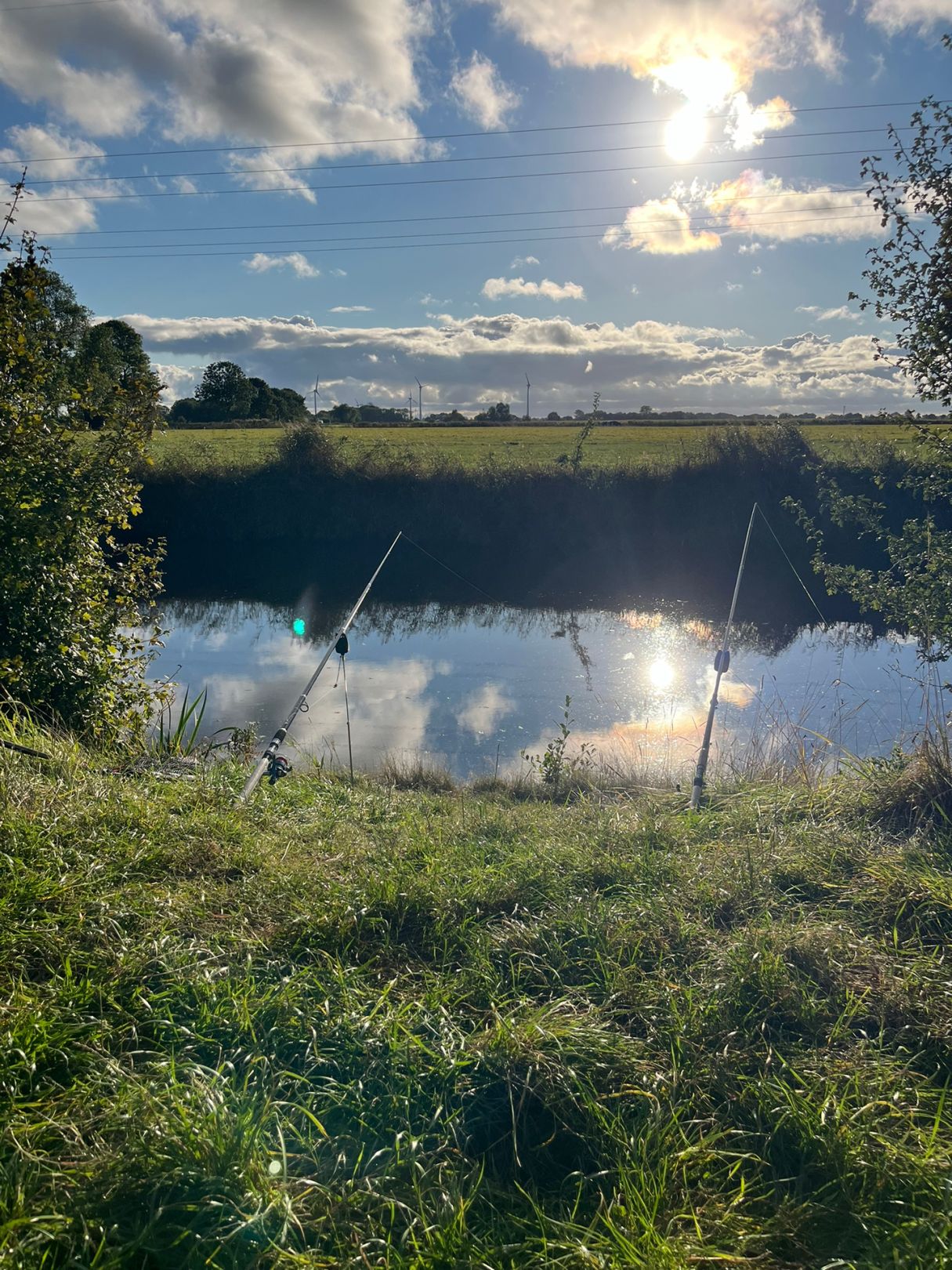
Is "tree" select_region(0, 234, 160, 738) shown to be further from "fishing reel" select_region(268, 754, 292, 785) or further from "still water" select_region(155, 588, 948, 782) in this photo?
"still water" select_region(155, 588, 948, 782)

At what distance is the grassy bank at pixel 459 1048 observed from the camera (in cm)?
196

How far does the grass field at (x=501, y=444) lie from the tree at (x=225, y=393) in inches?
1363

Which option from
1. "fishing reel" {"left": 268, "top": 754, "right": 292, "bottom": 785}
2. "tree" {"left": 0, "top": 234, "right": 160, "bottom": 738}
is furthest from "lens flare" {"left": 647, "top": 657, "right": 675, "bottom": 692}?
"tree" {"left": 0, "top": 234, "right": 160, "bottom": 738}

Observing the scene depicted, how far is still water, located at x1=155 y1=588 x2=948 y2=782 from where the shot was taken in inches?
388

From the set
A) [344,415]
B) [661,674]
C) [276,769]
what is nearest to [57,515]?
[276,769]

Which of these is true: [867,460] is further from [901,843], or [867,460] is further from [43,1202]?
[43,1202]

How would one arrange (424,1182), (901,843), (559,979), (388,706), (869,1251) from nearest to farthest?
(869,1251)
(424,1182)
(559,979)
(901,843)
(388,706)

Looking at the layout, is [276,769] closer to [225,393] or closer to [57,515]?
[57,515]

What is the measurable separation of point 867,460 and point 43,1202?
89.4ft

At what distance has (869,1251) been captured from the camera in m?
1.95

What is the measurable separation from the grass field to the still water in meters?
6.79

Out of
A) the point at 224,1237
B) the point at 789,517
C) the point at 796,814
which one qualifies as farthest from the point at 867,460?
the point at 224,1237

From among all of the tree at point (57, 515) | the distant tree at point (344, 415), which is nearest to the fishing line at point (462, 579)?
the tree at point (57, 515)

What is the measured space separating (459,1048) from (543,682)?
34.9 feet
